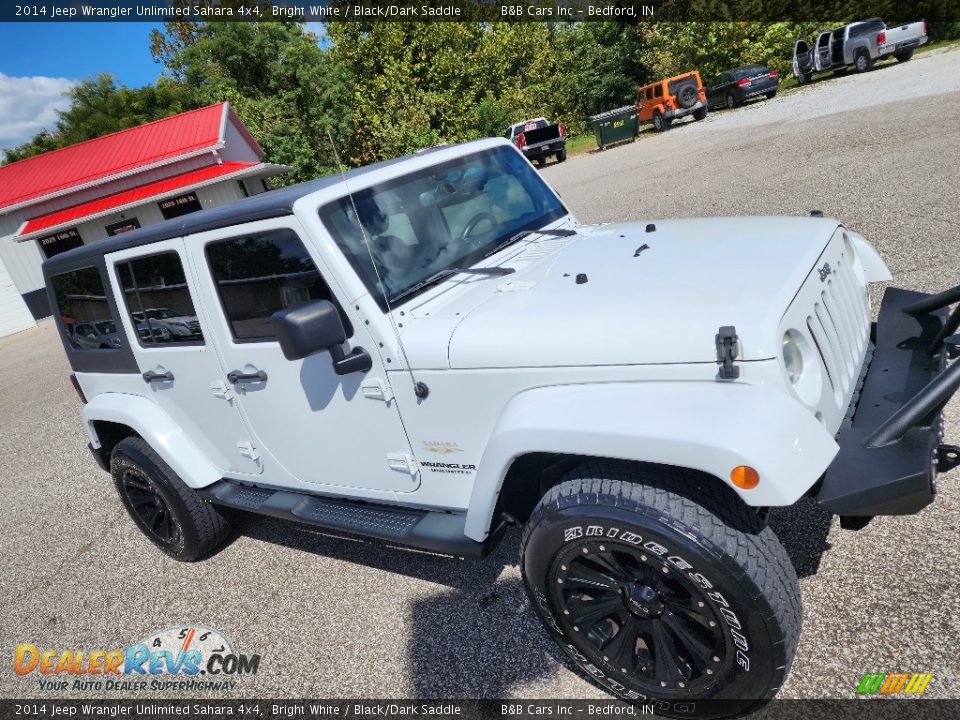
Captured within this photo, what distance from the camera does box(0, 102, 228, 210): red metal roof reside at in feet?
70.9

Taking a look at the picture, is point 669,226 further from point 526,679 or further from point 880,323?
point 526,679

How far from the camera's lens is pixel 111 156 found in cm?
2322

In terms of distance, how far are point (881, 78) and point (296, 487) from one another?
2310 centimetres

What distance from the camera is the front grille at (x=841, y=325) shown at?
7.50 feet

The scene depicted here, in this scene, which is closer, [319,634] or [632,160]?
[319,634]

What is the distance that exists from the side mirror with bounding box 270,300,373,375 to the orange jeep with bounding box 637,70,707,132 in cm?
2531

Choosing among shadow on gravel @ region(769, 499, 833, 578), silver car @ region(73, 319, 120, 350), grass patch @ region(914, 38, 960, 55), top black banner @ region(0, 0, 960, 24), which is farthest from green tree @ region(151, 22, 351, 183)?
shadow on gravel @ region(769, 499, 833, 578)

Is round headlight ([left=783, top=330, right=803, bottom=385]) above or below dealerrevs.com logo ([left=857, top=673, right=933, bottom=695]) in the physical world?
above

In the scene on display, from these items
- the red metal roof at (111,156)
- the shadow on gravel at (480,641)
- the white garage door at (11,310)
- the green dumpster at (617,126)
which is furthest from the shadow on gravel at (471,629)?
the green dumpster at (617,126)

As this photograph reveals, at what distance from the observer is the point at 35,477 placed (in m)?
6.43

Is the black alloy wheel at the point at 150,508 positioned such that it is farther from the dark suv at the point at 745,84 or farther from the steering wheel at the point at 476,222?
the dark suv at the point at 745,84

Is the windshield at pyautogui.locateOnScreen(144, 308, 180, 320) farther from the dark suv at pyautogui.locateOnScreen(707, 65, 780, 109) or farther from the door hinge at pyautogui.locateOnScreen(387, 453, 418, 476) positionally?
the dark suv at pyautogui.locateOnScreen(707, 65, 780, 109)

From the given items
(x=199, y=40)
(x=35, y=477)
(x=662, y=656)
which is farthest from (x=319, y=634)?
(x=199, y=40)

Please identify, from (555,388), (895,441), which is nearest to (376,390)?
(555,388)
